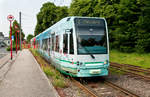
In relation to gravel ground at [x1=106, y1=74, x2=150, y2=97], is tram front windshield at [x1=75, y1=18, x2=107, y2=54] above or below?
above

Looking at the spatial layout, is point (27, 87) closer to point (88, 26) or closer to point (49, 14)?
point (88, 26)

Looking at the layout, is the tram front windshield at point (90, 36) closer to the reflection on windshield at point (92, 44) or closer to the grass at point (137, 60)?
the reflection on windshield at point (92, 44)

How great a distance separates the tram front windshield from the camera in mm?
8695

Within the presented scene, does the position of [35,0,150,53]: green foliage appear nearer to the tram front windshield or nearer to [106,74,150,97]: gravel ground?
[106,74,150,97]: gravel ground

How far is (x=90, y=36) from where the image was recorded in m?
8.85

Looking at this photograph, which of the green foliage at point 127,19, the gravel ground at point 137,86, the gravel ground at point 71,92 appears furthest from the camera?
the green foliage at point 127,19

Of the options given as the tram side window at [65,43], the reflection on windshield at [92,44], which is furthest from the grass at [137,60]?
the tram side window at [65,43]

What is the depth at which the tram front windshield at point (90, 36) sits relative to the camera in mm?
8695

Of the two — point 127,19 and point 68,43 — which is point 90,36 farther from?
point 127,19

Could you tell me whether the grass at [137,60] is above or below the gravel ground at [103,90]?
above

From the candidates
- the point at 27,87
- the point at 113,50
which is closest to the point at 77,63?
the point at 27,87

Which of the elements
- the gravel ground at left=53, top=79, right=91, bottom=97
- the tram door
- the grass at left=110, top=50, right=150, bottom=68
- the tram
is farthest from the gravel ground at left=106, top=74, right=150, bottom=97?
the grass at left=110, top=50, right=150, bottom=68

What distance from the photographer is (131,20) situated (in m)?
19.6

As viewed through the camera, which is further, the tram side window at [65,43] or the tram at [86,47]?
the tram side window at [65,43]
